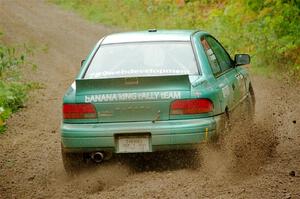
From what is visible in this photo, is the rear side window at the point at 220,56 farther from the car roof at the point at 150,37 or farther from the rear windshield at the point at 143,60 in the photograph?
the rear windshield at the point at 143,60

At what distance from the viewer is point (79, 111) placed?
6.43 metres

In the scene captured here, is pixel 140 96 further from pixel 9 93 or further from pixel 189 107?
pixel 9 93

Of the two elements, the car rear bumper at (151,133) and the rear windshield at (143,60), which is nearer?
the car rear bumper at (151,133)

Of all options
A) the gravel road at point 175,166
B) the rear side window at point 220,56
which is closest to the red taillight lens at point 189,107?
the gravel road at point 175,166

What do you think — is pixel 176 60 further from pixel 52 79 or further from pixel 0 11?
pixel 0 11

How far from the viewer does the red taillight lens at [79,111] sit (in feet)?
20.9

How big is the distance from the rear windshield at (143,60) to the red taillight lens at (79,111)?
489 millimetres

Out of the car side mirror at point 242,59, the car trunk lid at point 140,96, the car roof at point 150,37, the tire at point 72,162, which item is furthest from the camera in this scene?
the car side mirror at point 242,59

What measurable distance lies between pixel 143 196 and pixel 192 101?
1.15 m

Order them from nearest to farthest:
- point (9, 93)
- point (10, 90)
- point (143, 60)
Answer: point (143, 60), point (9, 93), point (10, 90)

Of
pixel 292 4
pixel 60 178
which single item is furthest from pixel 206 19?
pixel 60 178

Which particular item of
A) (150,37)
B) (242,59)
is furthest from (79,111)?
(242,59)

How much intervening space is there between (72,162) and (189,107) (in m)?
1.45

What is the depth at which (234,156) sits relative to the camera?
21.9ft
